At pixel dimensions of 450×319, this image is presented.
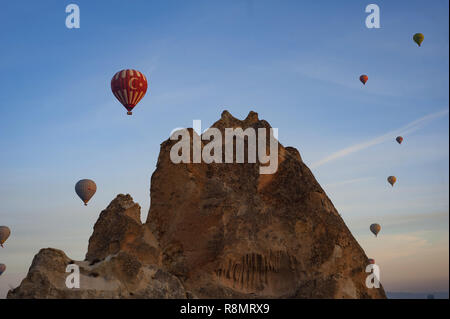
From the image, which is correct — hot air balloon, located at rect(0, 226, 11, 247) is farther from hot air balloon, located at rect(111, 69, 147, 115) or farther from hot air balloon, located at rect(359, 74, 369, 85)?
hot air balloon, located at rect(359, 74, 369, 85)

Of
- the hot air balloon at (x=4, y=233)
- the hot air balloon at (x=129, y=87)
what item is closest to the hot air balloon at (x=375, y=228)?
the hot air balloon at (x=129, y=87)

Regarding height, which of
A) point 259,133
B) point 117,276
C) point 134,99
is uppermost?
point 134,99

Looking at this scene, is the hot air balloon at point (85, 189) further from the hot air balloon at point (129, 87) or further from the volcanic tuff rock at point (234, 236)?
the volcanic tuff rock at point (234, 236)

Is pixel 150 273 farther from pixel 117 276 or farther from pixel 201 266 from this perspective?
pixel 201 266

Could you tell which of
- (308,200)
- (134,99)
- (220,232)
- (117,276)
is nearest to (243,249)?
(220,232)

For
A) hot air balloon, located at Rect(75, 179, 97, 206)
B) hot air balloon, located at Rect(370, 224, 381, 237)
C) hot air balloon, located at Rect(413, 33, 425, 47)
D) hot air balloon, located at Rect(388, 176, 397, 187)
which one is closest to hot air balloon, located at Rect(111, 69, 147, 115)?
hot air balloon, located at Rect(75, 179, 97, 206)

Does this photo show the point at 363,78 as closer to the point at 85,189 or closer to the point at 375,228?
the point at 375,228
